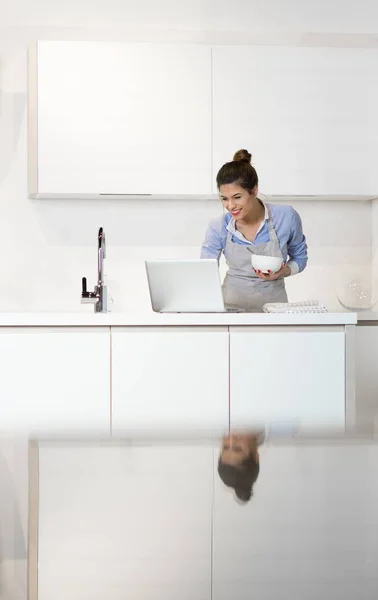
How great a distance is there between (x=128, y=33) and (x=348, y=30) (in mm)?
1210

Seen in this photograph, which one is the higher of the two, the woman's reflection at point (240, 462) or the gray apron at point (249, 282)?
the gray apron at point (249, 282)

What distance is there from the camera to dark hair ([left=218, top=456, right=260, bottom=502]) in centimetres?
25

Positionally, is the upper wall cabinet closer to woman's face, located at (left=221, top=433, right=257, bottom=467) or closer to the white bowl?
the white bowl

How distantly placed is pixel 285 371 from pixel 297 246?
1.13 metres

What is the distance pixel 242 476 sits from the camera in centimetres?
28

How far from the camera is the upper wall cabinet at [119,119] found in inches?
162

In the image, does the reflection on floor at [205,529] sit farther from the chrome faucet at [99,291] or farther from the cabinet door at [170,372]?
the chrome faucet at [99,291]

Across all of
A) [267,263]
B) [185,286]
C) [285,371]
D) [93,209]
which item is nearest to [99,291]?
[185,286]

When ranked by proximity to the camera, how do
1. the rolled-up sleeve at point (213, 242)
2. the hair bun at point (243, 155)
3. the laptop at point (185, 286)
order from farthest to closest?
1. the rolled-up sleeve at point (213, 242)
2. the hair bun at point (243, 155)
3. the laptop at point (185, 286)

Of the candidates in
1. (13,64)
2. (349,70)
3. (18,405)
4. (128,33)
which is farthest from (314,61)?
(18,405)

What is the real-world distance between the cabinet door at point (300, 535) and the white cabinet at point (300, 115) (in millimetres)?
3952

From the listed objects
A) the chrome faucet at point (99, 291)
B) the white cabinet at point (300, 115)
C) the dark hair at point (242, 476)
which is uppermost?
the white cabinet at point (300, 115)

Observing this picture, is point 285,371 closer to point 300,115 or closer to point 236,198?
point 236,198

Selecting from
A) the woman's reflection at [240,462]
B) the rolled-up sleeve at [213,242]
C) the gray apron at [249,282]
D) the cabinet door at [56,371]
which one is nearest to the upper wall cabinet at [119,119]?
the rolled-up sleeve at [213,242]
